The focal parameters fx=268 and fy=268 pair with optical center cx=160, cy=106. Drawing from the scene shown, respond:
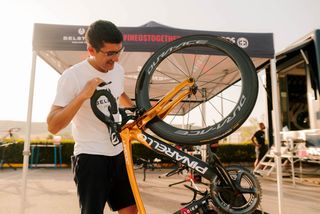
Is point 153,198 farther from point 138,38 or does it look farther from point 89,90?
point 89,90

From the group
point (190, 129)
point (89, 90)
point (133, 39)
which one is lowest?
point (190, 129)

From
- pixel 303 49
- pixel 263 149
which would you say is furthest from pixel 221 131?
pixel 263 149

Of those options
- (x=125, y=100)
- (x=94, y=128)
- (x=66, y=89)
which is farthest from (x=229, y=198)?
(x=66, y=89)

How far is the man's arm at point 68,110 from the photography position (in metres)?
1.37

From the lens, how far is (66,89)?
62.2 inches

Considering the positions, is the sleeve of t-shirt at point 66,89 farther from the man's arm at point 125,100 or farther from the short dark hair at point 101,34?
the man's arm at point 125,100

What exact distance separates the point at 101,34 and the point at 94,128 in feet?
1.90

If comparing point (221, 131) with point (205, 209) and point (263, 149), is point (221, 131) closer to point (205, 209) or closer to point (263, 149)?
point (205, 209)

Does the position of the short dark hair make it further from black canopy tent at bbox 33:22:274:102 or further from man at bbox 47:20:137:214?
black canopy tent at bbox 33:22:274:102

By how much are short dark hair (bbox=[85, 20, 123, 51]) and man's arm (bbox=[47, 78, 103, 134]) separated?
9.6 inches

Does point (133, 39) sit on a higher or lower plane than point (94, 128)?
higher

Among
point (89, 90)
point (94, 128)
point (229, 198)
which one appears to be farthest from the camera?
point (94, 128)

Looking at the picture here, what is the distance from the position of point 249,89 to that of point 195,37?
1.42 feet

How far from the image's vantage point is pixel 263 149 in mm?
9430
